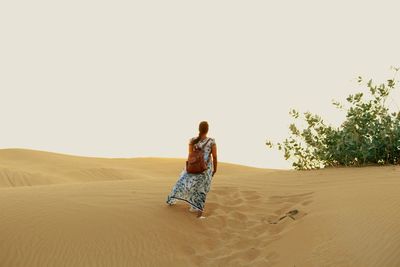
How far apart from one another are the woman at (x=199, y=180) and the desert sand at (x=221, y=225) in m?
0.24

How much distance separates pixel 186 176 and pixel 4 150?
27.2 meters

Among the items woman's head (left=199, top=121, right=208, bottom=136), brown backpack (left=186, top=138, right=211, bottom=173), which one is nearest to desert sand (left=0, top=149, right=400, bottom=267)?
brown backpack (left=186, top=138, right=211, bottom=173)

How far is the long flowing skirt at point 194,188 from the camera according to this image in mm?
9754

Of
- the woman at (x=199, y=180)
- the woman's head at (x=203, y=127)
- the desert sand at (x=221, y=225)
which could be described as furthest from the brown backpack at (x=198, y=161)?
the desert sand at (x=221, y=225)

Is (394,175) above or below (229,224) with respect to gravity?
above

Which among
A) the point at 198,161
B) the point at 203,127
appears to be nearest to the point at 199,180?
the point at 198,161

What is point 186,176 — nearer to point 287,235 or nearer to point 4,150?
point 287,235

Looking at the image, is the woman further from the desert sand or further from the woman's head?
the desert sand

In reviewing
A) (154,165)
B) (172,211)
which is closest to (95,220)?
(172,211)

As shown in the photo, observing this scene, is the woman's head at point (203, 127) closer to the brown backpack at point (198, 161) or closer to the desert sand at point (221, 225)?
the brown backpack at point (198, 161)

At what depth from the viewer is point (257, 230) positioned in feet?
29.3

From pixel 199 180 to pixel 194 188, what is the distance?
162 millimetres

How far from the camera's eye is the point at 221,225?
930 cm

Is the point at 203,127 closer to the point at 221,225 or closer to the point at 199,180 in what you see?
the point at 199,180
